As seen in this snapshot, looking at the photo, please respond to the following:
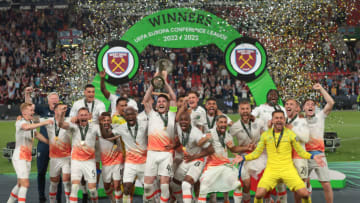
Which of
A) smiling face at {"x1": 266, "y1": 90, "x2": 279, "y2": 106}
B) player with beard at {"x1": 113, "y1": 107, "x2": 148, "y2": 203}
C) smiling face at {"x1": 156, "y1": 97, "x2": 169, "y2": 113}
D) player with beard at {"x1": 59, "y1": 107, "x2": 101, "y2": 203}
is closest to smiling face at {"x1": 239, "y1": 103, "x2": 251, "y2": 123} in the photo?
smiling face at {"x1": 266, "y1": 90, "x2": 279, "y2": 106}

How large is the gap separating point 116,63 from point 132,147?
2.96 m

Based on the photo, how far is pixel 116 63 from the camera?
10.8m

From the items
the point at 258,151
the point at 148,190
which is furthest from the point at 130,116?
the point at 258,151

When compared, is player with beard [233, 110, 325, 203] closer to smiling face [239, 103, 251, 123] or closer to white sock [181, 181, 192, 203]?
smiling face [239, 103, 251, 123]

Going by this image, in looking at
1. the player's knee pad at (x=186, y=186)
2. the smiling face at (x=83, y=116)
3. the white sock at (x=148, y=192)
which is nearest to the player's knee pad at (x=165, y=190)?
the white sock at (x=148, y=192)

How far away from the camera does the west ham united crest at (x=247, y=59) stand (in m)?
10.8

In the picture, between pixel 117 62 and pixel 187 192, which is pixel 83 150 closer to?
pixel 187 192

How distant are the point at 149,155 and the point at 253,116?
6.18ft

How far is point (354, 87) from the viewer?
110 feet

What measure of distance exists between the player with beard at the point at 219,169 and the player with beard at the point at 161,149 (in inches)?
24.7

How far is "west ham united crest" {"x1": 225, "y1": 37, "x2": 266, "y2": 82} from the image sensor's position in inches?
425

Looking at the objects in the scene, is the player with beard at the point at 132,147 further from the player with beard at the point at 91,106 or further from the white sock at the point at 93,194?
the player with beard at the point at 91,106

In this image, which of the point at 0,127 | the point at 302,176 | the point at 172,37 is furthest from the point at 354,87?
the point at 302,176

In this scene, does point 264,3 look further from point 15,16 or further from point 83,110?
point 15,16
